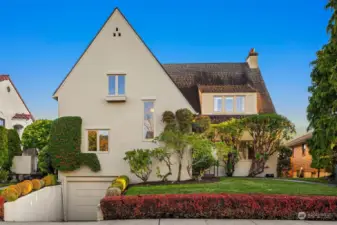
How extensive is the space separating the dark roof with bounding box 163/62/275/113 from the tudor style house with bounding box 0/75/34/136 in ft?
46.4

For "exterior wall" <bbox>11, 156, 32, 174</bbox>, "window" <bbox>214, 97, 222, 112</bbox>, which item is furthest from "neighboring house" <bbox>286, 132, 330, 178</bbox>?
"exterior wall" <bbox>11, 156, 32, 174</bbox>

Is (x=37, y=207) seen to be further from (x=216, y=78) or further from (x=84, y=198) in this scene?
(x=216, y=78)

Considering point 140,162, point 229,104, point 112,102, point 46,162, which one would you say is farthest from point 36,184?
point 229,104

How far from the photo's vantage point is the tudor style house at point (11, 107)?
24.8 meters

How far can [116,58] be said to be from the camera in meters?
19.1

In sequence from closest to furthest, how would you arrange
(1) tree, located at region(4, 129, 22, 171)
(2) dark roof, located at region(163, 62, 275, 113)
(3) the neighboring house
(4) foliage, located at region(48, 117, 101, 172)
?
(4) foliage, located at region(48, 117, 101, 172)
(1) tree, located at region(4, 129, 22, 171)
(2) dark roof, located at region(163, 62, 275, 113)
(3) the neighboring house

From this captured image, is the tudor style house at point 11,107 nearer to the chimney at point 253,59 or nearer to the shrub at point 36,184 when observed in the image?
the shrub at point 36,184

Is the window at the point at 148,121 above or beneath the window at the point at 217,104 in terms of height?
beneath

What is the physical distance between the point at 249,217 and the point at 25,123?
24350mm

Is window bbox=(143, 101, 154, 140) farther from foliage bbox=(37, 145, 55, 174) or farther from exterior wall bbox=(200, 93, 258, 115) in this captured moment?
exterior wall bbox=(200, 93, 258, 115)

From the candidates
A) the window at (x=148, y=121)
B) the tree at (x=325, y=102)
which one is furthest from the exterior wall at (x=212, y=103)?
the window at (x=148, y=121)

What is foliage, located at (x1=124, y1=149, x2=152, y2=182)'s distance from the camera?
17516mm

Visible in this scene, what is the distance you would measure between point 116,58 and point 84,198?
30.4 ft

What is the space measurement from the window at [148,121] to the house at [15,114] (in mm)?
9543
